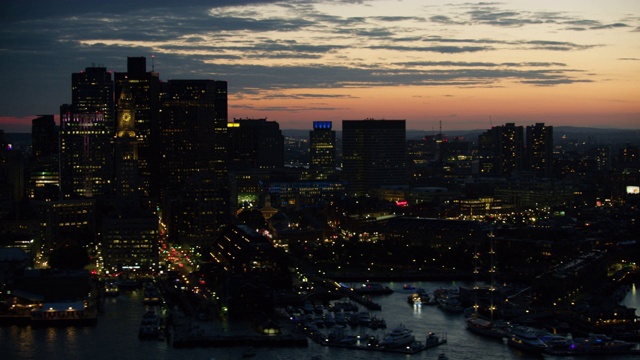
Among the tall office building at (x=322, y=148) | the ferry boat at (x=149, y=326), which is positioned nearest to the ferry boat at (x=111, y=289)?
the ferry boat at (x=149, y=326)

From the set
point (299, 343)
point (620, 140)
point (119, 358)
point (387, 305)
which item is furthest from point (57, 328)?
point (620, 140)

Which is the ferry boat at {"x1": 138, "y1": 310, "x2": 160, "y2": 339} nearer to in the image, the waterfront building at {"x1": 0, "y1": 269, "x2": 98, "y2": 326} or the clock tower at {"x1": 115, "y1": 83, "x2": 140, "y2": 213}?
the waterfront building at {"x1": 0, "y1": 269, "x2": 98, "y2": 326}

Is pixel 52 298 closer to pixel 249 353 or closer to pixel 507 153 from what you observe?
pixel 249 353

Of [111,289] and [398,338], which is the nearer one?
[398,338]

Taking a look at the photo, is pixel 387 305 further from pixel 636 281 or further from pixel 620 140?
pixel 620 140

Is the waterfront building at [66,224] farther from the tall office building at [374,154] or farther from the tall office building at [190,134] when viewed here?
the tall office building at [374,154]

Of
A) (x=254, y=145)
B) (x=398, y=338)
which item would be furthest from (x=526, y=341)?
(x=254, y=145)
